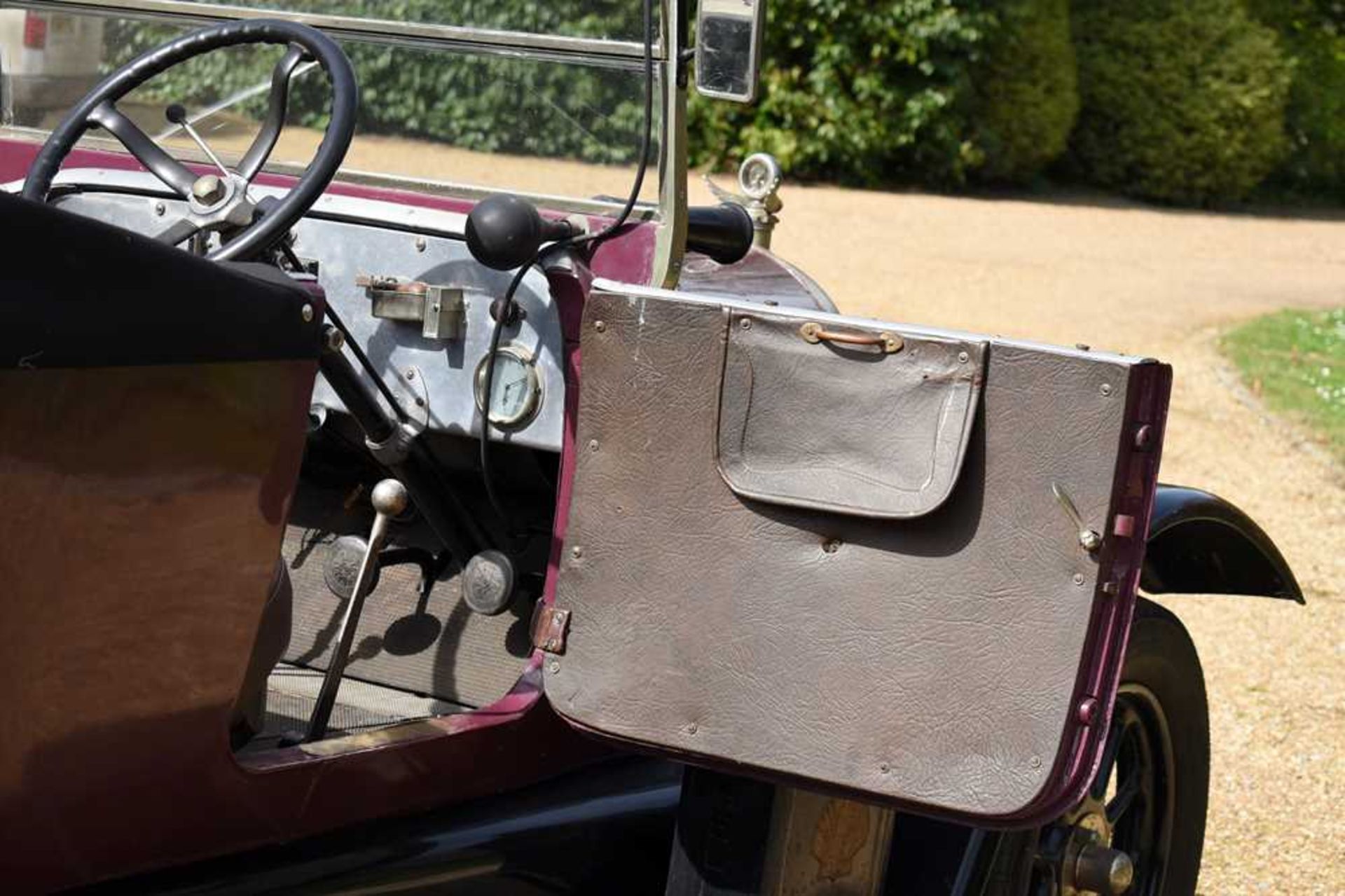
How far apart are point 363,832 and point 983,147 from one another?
13392 mm

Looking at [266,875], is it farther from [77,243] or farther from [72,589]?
[77,243]

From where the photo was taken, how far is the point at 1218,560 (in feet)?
9.41

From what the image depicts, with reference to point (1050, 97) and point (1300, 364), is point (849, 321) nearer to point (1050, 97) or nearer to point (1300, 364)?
point (1300, 364)

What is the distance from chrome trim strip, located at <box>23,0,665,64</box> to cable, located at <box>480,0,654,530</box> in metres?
0.05

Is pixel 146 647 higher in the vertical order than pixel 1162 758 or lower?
higher

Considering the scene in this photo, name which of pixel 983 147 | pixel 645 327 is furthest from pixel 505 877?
pixel 983 147

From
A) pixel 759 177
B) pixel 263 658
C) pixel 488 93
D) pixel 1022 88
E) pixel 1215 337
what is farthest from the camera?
pixel 1022 88

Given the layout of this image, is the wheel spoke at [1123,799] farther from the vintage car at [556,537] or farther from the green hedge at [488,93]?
the green hedge at [488,93]

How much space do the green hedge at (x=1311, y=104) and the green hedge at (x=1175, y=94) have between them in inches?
35.4

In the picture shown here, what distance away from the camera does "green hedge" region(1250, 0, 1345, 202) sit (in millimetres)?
17000

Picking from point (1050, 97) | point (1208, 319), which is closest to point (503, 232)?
point (1208, 319)

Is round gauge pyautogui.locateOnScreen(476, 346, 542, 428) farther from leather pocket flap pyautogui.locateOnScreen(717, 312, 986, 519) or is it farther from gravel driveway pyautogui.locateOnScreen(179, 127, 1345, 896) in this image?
leather pocket flap pyautogui.locateOnScreen(717, 312, 986, 519)

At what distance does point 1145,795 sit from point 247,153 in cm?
165

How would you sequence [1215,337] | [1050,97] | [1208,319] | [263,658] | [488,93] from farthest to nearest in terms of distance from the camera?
1. [1050,97]
2. [1208,319]
3. [1215,337]
4. [488,93]
5. [263,658]
